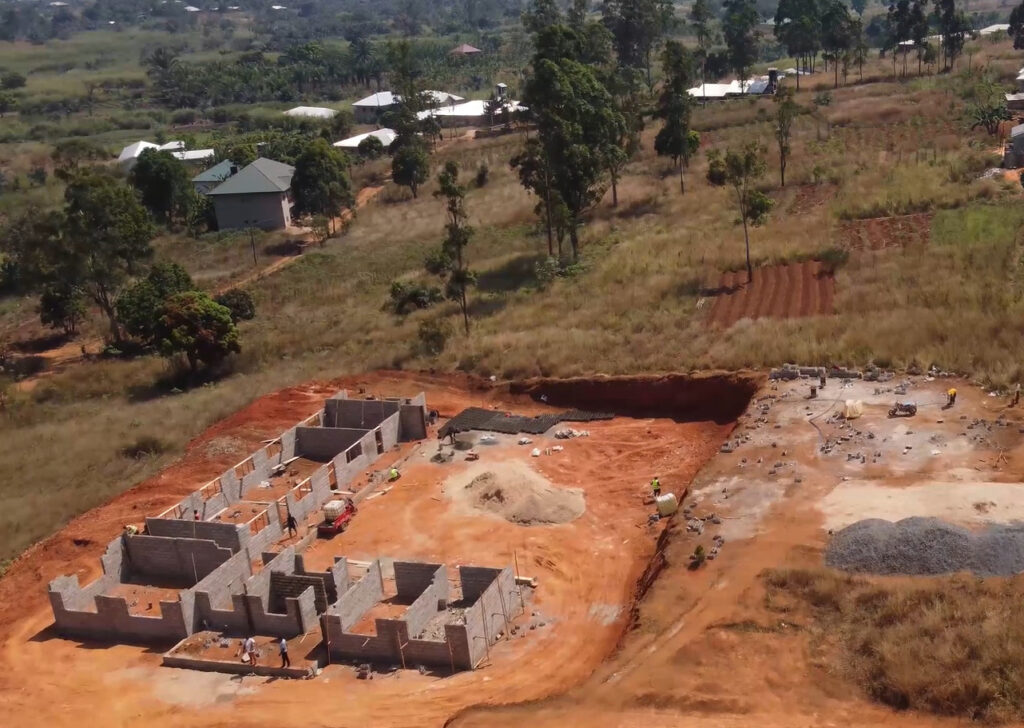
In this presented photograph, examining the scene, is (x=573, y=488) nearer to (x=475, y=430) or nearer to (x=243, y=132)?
(x=475, y=430)

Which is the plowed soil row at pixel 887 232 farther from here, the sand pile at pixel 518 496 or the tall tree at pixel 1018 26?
the tall tree at pixel 1018 26

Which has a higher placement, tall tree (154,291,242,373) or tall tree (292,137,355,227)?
tall tree (292,137,355,227)

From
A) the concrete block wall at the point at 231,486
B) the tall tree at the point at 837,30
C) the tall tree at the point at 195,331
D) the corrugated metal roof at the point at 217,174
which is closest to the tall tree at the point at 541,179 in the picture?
the tall tree at the point at 195,331

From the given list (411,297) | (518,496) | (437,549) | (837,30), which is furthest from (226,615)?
(837,30)

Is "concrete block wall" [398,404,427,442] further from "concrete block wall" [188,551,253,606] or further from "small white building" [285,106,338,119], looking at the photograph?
"small white building" [285,106,338,119]

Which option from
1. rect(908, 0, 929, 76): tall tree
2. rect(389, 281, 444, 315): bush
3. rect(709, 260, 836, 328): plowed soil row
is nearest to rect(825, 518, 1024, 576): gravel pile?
rect(709, 260, 836, 328): plowed soil row

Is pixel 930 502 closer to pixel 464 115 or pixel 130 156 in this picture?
pixel 464 115
